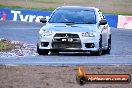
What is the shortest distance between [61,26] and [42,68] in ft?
17.4

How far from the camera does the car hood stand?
744 inches

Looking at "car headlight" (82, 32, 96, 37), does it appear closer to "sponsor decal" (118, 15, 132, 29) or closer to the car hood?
the car hood

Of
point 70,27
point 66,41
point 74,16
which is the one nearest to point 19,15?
point 74,16

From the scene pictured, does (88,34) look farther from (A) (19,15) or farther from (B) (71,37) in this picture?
(A) (19,15)

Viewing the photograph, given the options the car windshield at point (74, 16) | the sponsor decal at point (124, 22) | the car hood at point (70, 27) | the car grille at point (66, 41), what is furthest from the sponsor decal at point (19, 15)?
the car grille at point (66, 41)

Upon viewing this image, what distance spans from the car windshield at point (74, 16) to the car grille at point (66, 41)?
3.66ft

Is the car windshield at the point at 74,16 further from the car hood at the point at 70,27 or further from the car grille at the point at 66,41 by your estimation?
the car grille at the point at 66,41

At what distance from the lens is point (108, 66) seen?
14688 millimetres

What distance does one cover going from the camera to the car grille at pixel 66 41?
18797 mm

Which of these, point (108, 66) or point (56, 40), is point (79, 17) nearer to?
point (56, 40)

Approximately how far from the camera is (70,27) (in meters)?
19.1

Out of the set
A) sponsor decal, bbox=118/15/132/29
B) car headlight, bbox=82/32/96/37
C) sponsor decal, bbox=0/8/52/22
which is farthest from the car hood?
sponsor decal, bbox=0/8/52/22

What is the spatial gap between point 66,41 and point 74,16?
1.59 metres

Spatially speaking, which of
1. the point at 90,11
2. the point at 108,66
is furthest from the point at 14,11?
the point at 108,66
